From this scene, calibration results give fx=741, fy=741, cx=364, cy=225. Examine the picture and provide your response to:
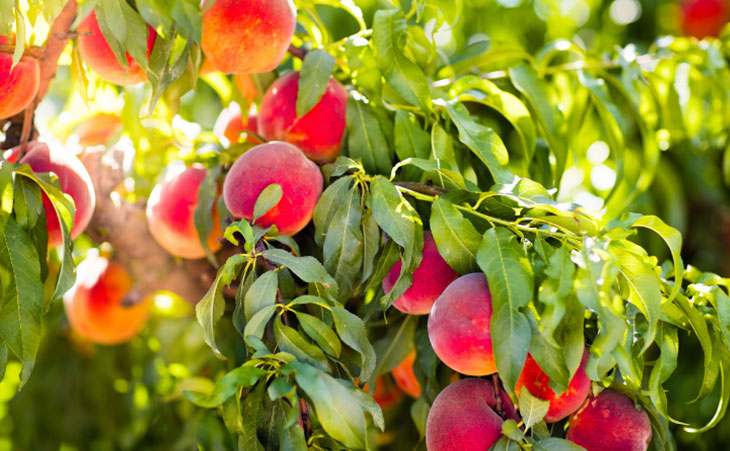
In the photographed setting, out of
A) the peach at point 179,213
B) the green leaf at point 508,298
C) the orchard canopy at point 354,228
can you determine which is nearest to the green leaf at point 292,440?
the orchard canopy at point 354,228

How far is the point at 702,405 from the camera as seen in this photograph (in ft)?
6.49

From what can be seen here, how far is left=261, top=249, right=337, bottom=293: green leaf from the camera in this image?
2.78 feet

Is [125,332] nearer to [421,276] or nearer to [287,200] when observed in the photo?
[287,200]

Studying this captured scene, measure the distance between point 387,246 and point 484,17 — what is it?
166cm

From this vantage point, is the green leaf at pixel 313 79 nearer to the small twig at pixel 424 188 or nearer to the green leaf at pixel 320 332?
the small twig at pixel 424 188

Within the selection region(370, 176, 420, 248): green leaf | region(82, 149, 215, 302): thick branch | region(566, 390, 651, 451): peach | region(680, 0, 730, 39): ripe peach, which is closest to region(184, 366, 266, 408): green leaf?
region(370, 176, 420, 248): green leaf

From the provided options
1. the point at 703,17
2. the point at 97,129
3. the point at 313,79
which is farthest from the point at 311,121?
the point at 703,17

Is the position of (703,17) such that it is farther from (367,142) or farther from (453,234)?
(453,234)

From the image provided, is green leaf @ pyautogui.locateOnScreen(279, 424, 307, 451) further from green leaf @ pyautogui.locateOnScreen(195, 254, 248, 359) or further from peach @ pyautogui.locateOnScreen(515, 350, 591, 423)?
peach @ pyautogui.locateOnScreen(515, 350, 591, 423)

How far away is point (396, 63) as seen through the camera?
1.06m

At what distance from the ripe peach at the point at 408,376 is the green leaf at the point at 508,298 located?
1.41 ft

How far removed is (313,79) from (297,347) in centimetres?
43

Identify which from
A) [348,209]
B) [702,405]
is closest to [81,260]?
[348,209]

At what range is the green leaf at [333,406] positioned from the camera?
0.73 m
